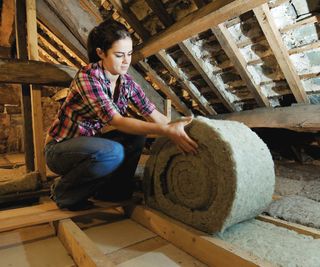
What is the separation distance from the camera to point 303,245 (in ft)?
3.95

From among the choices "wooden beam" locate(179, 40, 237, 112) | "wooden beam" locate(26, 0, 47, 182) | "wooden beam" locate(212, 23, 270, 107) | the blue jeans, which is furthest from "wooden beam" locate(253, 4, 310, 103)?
"wooden beam" locate(26, 0, 47, 182)

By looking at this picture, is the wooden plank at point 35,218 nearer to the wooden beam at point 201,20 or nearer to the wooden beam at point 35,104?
the wooden beam at point 35,104

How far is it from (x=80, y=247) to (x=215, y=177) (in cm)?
68

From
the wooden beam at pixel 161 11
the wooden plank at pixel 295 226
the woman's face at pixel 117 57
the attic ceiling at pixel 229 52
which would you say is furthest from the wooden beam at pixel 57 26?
the wooden plank at pixel 295 226

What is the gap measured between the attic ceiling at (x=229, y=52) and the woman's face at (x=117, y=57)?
854 millimetres

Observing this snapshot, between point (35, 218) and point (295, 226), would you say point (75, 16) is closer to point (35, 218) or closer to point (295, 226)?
point (35, 218)

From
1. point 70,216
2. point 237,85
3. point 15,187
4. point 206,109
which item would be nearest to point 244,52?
point 237,85

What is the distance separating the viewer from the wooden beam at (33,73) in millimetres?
2254

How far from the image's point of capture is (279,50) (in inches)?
93.2

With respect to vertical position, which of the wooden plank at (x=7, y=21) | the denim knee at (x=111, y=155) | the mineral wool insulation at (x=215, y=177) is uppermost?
the wooden plank at (x=7, y=21)

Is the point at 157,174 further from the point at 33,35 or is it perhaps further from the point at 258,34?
the point at 33,35

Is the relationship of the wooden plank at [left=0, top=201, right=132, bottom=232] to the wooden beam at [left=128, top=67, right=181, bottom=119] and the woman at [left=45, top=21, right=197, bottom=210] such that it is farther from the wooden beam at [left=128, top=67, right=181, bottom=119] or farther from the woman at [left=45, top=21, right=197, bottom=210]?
the wooden beam at [left=128, top=67, right=181, bottom=119]

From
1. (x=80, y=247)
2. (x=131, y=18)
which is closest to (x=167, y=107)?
(x=131, y=18)

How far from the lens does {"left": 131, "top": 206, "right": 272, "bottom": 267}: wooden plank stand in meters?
1.07
